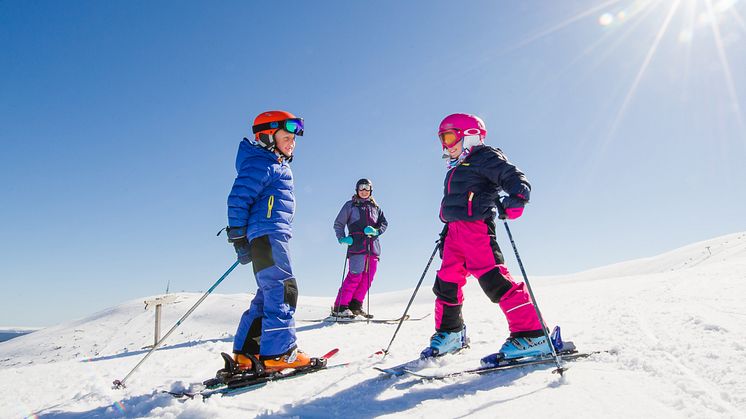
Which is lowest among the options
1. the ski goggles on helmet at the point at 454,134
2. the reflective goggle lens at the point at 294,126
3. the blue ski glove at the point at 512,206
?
the blue ski glove at the point at 512,206

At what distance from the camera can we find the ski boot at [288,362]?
10.3 ft

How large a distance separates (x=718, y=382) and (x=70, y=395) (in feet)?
15.7

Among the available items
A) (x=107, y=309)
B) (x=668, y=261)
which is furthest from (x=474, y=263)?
(x=668, y=261)

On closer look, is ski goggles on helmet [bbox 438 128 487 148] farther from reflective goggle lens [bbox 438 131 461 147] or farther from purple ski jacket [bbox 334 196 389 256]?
purple ski jacket [bbox 334 196 389 256]

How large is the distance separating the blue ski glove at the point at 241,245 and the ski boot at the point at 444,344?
1909 mm

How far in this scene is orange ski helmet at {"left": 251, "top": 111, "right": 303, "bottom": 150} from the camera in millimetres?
3725

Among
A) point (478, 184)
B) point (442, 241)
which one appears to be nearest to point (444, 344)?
point (442, 241)

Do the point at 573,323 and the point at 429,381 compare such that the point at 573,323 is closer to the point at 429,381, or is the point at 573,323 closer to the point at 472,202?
the point at 472,202

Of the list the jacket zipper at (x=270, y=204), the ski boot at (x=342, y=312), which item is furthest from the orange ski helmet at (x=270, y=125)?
the ski boot at (x=342, y=312)

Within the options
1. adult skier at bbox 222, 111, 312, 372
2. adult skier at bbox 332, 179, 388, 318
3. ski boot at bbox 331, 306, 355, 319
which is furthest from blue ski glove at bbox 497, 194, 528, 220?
ski boot at bbox 331, 306, 355, 319

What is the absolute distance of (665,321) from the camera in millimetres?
3922

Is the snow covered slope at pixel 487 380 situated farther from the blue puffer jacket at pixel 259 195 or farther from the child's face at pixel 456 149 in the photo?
the child's face at pixel 456 149

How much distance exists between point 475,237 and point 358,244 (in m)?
5.05

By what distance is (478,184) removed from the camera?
3557 mm
